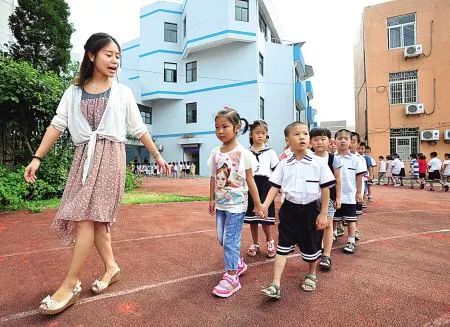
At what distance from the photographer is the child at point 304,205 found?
2.78 metres

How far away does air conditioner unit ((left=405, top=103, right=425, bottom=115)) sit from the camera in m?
17.7

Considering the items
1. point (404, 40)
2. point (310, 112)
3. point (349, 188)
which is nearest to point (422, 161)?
point (404, 40)

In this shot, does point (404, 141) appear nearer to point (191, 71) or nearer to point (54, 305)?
point (191, 71)

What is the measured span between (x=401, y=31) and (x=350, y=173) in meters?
18.7

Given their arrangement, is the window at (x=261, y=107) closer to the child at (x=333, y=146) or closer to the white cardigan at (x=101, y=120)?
the child at (x=333, y=146)

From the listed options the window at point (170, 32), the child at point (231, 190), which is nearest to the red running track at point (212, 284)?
the child at point (231, 190)

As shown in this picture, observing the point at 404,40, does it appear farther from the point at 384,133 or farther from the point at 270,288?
the point at 270,288

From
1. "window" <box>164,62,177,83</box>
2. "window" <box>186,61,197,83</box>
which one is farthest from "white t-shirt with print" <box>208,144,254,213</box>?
"window" <box>164,62,177,83</box>

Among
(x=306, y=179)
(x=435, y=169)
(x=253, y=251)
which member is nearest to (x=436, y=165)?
(x=435, y=169)

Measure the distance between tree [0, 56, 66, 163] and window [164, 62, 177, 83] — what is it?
19000 mm

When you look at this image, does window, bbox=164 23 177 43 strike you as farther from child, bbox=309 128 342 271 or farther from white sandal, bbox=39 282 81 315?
white sandal, bbox=39 282 81 315

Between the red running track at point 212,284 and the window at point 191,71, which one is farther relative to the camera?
the window at point 191,71

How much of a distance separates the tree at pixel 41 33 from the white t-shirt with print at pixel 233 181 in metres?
15.8

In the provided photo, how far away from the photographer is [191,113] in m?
27.3
